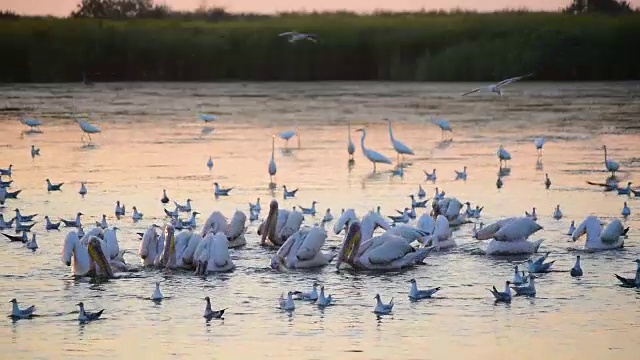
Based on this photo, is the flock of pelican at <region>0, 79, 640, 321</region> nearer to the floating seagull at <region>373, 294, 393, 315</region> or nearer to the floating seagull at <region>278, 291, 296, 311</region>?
the floating seagull at <region>278, 291, 296, 311</region>

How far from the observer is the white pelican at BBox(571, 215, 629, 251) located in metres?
14.4

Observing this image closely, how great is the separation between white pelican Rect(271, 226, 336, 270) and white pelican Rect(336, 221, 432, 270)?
228 millimetres

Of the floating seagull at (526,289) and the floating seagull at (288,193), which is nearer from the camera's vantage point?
the floating seagull at (526,289)

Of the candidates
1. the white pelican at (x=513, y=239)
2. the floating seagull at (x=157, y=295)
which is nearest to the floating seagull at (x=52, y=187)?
the white pelican at (x=513, y=239)

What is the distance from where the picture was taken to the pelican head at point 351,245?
1374 cm

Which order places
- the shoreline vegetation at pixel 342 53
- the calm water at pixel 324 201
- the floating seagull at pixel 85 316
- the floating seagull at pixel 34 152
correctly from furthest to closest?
the shoreline vegetation at pixel 342 53, the floating seagull at pixel 34 152, the floating seagull at pixel 85 316, the calm water at pixel 324 201

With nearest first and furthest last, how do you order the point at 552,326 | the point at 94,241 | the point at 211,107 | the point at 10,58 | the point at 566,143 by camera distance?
1. the point at 552,326
2. the point at 94,241
3. the point at 566,143
4. the point at 211,107
5. the point at 10,58

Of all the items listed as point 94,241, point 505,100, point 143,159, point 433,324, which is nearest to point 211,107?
point 505,100

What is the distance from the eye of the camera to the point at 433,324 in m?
11.5

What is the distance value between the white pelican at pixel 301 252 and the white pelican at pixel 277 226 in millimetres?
973

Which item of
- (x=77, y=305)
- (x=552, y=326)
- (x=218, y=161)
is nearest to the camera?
(x=552, y=326)

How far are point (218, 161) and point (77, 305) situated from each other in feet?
36.6

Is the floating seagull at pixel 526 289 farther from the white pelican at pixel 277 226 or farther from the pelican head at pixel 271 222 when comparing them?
the pelican head at pixel 271 222

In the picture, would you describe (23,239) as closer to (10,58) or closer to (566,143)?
(566,143)
